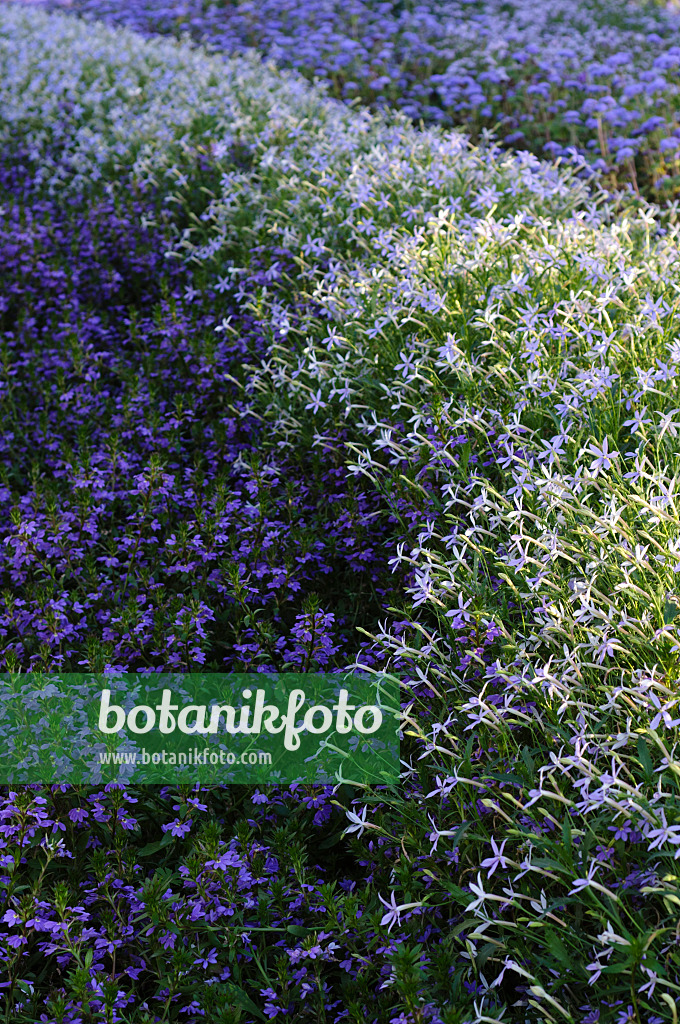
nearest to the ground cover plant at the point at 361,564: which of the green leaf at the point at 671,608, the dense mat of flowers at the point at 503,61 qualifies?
the green leaf at the point at 671,608

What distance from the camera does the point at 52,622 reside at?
2930mm

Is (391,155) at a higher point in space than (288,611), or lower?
higher

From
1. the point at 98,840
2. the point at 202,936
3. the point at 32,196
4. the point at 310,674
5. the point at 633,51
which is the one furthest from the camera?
the point at 633,51

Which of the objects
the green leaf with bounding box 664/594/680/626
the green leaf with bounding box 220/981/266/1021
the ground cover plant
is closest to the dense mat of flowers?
the ground cover plant

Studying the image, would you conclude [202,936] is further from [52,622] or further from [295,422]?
[295,422]

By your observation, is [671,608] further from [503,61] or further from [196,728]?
Result: [503,61]

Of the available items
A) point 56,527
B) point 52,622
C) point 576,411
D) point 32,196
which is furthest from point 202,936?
point 32,196

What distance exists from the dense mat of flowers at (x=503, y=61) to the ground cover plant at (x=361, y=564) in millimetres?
1469

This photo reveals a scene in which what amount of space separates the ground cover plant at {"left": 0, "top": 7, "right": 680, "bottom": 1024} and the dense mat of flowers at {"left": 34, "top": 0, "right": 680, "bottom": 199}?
1469mm

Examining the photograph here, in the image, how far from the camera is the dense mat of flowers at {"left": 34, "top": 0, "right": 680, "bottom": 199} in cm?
686

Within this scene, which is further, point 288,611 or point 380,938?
point 288,611

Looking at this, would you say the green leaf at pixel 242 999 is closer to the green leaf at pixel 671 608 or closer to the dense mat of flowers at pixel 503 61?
the green leaf at pixel 671 608

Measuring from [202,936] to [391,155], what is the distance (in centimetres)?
426

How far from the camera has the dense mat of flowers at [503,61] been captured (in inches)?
270
